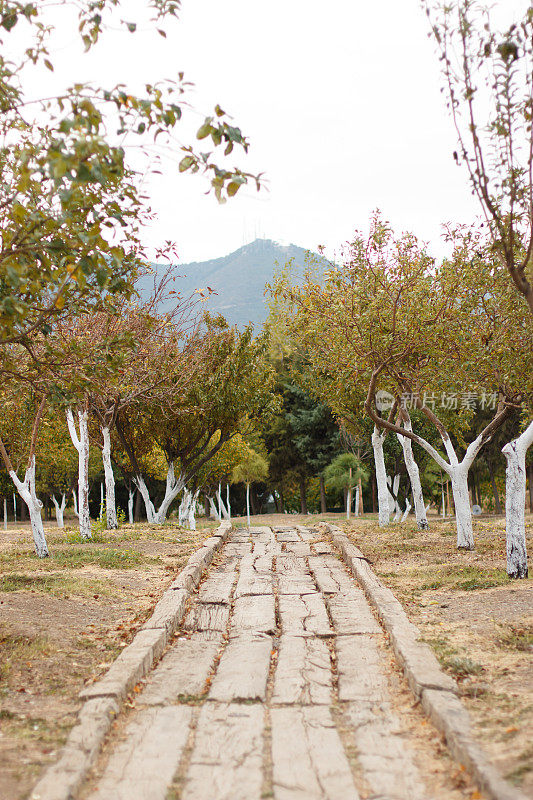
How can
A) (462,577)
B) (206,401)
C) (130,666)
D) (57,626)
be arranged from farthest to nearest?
(206,401)
(462,577)
(57,626)
(130,666)

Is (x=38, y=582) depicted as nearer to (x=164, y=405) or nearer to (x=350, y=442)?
(x=164, y=405)

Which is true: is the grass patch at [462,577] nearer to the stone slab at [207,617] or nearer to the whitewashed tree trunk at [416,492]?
the stone slab at [207,617]

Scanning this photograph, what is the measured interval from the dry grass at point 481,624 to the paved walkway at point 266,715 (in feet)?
1.74

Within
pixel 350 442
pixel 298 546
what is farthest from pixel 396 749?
pixel 350 442

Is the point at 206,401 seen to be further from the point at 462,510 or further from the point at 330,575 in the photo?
the point at 330,575

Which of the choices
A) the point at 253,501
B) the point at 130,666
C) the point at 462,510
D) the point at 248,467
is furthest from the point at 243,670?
the point at 253,501

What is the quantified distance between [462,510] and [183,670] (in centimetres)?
853

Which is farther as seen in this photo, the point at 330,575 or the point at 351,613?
the point at 330,575

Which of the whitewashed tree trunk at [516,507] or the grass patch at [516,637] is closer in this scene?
the grass patch at [516,637]

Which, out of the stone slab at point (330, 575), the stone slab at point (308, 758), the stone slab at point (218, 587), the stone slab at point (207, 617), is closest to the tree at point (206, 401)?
the stone slab at point (330, 575)

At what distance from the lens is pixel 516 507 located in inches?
394

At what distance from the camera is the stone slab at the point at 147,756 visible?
388cm

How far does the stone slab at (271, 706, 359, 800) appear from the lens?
386 cm

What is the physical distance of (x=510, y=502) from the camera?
10.1 m
